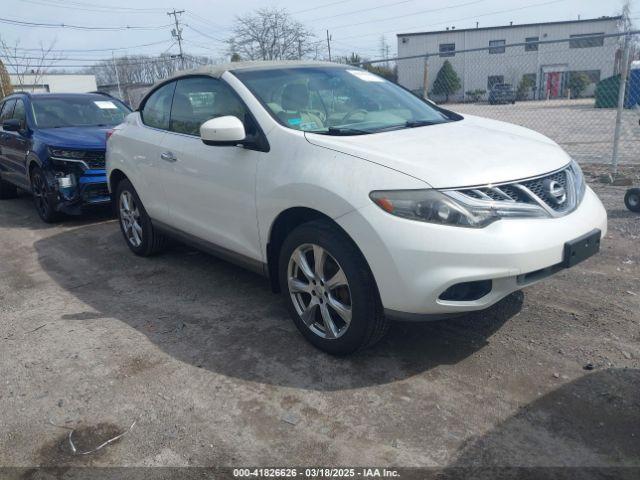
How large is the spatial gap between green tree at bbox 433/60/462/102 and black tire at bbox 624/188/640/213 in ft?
127

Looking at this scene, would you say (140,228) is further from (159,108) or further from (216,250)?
(216,250)

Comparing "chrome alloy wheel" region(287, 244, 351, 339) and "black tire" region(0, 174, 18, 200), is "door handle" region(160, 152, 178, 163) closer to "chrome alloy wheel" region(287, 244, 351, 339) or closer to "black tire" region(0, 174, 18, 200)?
"chrome alloy wheel" region(287, 244, 351, 339)

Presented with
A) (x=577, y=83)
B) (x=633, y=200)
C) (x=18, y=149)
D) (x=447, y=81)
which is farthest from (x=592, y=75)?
(x=18, y=149)

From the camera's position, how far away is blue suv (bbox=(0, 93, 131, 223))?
6.61 m

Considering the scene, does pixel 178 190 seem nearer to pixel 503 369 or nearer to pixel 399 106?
pixel 399 106

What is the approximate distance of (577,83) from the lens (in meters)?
38.4

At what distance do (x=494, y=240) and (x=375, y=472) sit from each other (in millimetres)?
1205

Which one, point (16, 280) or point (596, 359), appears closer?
point (596, 359)

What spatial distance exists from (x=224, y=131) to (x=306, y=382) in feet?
5.21

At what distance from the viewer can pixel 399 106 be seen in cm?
399

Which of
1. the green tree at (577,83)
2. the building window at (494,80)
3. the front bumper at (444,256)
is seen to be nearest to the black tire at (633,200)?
the front bumper at (444,256)

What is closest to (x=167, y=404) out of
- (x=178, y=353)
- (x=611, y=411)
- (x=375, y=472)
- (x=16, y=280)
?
(x=178, y=353)

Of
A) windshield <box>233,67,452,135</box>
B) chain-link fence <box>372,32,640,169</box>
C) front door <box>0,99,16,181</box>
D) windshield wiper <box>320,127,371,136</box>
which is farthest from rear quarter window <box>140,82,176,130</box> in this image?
chain-link fence <box>372,32,640,169</box>

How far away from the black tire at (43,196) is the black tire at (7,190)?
6.63 ft
